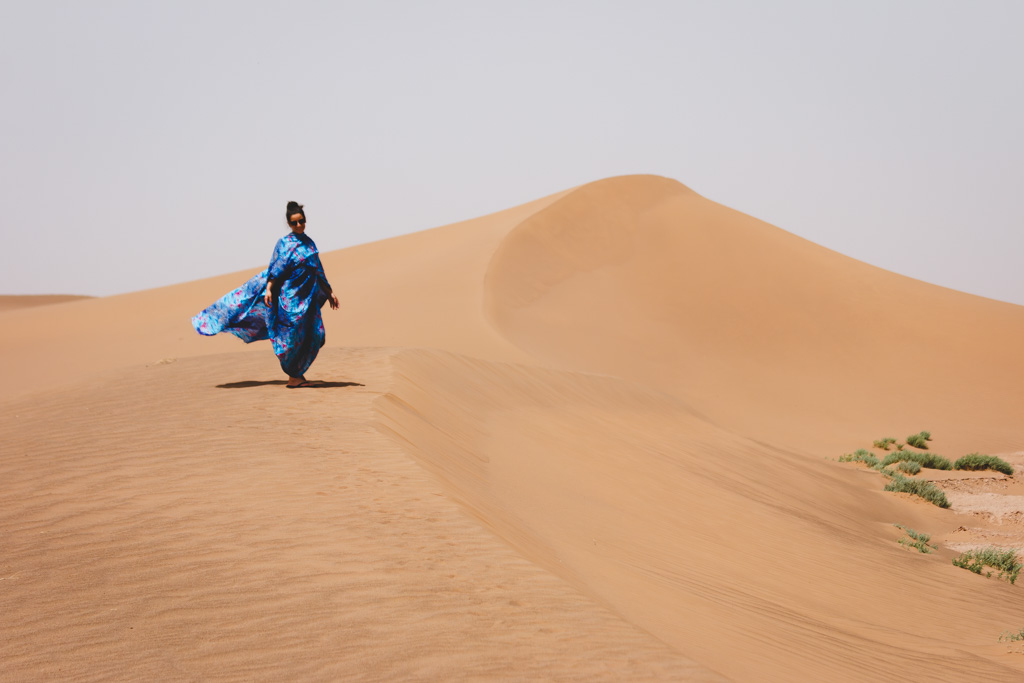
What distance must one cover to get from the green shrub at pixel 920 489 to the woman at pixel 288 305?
10.3 metres

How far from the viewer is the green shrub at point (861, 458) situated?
696 inches

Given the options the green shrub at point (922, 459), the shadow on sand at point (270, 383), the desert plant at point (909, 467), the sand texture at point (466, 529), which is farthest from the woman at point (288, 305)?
the green shrub at point (922, 459)

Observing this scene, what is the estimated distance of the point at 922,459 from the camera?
18.0m

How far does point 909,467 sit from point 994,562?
721 cm

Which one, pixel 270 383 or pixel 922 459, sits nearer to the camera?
pixel 270 383

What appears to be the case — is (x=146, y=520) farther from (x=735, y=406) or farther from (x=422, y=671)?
(x=735, y=406)

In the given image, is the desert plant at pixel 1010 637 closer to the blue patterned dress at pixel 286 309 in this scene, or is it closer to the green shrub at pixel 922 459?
the blue patterned dress at pixel 286 309

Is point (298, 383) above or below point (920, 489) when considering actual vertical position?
above

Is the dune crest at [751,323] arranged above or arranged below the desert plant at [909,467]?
above

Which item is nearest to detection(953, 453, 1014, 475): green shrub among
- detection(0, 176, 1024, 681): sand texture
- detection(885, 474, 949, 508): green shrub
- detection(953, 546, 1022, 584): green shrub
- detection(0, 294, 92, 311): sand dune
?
detection(0, 176, 1024, 681): sand texture

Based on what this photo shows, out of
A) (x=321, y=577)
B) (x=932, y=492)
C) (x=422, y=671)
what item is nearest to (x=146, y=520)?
(x=321, y=577)

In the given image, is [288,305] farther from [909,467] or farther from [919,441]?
[919,441]

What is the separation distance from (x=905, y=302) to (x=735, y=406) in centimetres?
1256

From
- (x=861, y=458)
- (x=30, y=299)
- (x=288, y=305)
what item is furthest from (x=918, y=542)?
(x=30, y=299)
